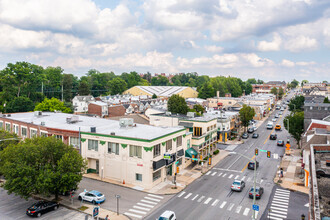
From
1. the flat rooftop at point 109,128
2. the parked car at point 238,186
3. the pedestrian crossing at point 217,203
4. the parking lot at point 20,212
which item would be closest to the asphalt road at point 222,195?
the pedestrian crossing at point 217,203

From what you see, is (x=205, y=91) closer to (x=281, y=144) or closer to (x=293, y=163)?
(x=281, y=144)

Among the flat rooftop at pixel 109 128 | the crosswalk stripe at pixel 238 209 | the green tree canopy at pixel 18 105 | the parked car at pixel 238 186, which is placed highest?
the green tree canopy at pixel 18 105

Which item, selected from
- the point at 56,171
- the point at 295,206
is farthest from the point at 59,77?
the point at 295,206

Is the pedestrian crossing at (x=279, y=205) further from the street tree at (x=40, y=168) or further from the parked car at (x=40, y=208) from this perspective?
the parked car at (x=40, y=208)

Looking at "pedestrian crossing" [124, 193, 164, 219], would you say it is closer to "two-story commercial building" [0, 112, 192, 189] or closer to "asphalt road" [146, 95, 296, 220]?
"asphalt road" [146, 95, 296, 220]

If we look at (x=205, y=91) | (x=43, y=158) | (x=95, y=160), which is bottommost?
(x=95, y=160)
